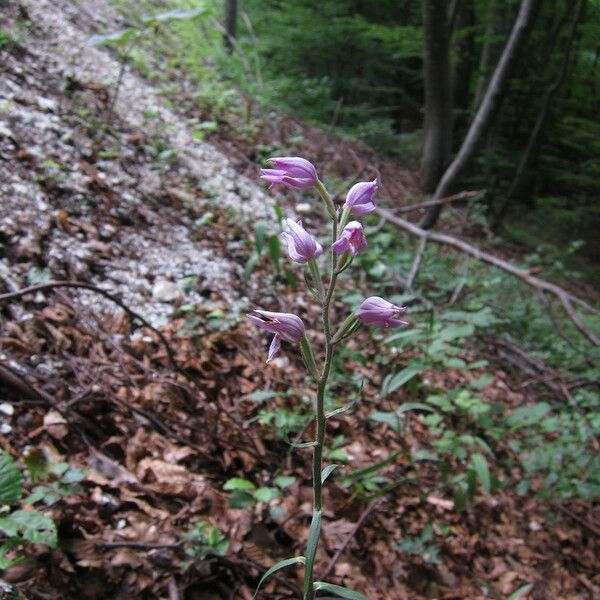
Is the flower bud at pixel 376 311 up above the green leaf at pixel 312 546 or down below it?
above

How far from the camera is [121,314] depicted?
2.44 meters

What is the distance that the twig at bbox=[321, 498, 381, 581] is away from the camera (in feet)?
5.83

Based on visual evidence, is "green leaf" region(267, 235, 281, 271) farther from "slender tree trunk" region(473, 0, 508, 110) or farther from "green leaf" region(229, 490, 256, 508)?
"slender tree trunk" region(473, 0, 508, 110)

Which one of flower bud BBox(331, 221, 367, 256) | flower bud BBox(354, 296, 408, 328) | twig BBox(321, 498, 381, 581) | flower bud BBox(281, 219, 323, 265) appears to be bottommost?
twig BBox(321, 498, 381, 581)

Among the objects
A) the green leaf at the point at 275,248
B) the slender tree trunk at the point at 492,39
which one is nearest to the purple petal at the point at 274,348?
the green leaf at the point at 275,248

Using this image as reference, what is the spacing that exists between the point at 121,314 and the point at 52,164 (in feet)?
3.96

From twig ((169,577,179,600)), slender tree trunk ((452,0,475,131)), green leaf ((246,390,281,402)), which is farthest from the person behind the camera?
slender tree trunk ((452,0,475,131))

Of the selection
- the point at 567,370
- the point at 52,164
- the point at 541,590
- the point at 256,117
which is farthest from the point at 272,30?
the point at 541,590

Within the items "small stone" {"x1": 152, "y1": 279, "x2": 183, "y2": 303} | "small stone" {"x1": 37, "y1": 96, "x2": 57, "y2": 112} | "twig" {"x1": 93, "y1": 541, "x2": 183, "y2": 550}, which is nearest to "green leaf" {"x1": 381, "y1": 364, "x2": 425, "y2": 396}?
"twig" {"x1": 93, "y1": 541, "x2": 183, "y2": 550}

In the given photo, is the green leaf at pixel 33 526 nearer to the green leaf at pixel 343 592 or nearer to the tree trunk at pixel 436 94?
the green leaf at pixel 343 592

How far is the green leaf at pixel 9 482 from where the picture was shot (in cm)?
124

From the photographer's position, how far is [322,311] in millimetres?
1029

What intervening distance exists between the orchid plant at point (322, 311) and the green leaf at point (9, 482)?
689 millimetres

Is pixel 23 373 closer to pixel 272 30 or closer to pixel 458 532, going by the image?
A: pixel 458 532
